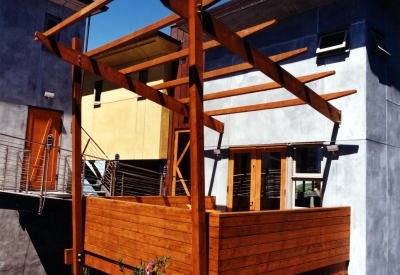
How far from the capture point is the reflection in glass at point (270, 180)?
9.84 m

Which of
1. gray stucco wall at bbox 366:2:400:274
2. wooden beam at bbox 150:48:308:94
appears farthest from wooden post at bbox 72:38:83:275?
gray stucco wall at bbox 366:2:400:274

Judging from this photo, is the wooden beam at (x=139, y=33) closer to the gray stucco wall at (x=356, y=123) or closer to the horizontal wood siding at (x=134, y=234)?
the horizontal wood siding at (x=134, y=234)

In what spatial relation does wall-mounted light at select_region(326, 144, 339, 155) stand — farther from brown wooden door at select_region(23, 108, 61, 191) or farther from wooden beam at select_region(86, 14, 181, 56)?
brown wooden door at select_region(23, 108, 61, 191)

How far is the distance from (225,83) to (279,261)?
20.0 feet

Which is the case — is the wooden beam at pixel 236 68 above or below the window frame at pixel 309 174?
above

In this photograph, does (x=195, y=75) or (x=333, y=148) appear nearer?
(x=195, y=75)

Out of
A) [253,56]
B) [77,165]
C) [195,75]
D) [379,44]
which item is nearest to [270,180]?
[379,44]

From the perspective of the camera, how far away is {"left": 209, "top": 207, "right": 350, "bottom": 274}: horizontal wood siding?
5500 mm

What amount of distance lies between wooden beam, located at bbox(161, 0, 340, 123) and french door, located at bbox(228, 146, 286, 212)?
1932 millimetres

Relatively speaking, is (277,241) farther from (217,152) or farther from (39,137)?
(39,137)

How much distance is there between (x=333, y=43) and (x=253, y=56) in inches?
153

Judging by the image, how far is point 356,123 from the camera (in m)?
8.45

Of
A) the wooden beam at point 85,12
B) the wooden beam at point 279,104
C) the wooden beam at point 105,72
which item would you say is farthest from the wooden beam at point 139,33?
the wooden beam at point 279,104

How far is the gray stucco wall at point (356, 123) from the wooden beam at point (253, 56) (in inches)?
27.6
